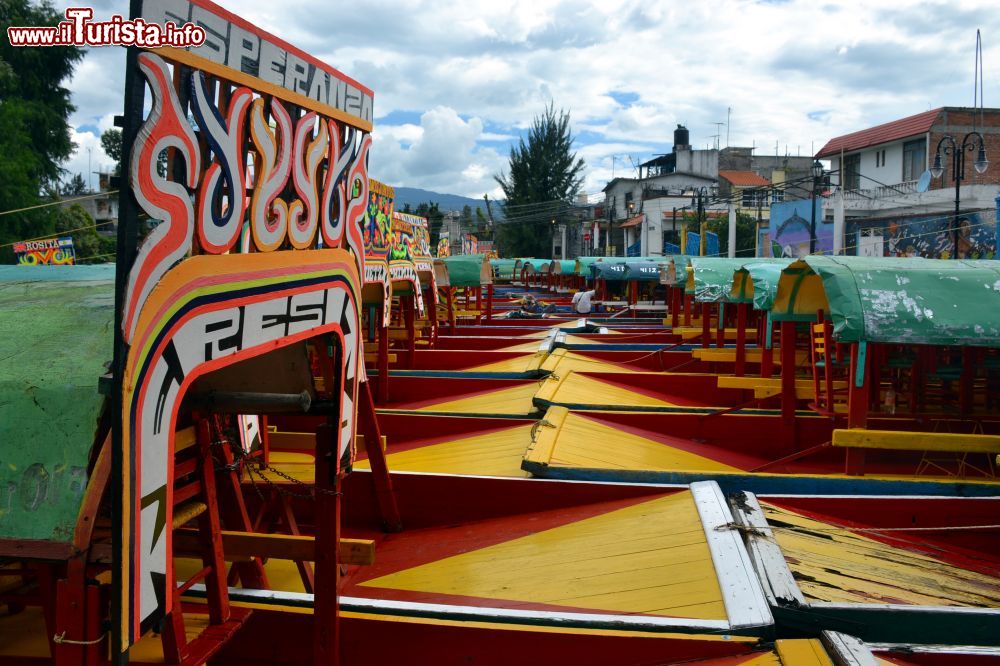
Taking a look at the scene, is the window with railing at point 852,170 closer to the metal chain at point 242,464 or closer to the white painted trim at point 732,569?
the white painted trim at point 732,569

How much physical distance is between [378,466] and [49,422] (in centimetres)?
412

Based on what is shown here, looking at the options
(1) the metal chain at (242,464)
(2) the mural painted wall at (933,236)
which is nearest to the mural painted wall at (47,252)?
(1) the metal chain at (242,464)

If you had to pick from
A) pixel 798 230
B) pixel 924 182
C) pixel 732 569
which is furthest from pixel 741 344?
pixel 798 230

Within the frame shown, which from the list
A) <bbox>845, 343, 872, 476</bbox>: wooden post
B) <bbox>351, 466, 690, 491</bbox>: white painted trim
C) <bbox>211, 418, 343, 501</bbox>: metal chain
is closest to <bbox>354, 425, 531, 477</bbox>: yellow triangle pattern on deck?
<bbox>351, 466, 690, 491</bbox>: white painted trim

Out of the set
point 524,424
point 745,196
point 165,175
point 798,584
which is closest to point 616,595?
point 798,584

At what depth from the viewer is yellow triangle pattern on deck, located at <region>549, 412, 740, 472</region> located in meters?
6.98

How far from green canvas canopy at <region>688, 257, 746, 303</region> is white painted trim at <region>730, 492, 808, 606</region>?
7540mm

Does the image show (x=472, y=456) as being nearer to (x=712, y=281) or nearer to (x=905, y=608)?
(x=905, y=608)

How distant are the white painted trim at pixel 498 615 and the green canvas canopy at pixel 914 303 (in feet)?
11.7

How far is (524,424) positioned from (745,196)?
42.2m

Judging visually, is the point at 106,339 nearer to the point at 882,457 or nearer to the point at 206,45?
the point at 206,45

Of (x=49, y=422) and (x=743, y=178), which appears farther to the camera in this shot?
(x=743, y=178)

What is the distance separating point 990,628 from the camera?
4.05m

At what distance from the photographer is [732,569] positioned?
14.6 ft
